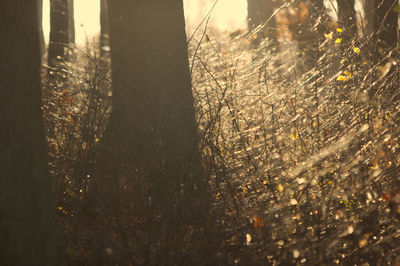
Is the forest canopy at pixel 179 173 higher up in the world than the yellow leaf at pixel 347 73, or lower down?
lower down

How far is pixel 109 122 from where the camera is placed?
4.61 metres

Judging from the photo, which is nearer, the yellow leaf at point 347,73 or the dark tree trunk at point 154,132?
the dark tree trunk at point 154,132

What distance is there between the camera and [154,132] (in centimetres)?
425

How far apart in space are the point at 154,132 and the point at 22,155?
1717 millimetres

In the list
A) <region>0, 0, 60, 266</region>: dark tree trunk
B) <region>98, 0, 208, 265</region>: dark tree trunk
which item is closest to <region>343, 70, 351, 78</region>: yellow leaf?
<region>98, 0, 208, 265</region>: dark tree trunk

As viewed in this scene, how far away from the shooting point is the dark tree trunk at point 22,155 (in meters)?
2.56

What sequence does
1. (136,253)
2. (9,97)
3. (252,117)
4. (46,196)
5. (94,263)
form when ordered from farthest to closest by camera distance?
(252,117) → (136,253) → (94,263) → (46,196) → (9,97)

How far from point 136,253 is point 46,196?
1.15 meters

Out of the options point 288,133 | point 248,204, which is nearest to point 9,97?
point 248,204

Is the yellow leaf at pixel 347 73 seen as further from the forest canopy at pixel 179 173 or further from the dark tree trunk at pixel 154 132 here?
the dark tree trunk at pixel 154 132

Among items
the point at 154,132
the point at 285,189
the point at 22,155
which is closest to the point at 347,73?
the point at 285,189

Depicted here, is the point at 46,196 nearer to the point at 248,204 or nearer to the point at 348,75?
the point at 248,204

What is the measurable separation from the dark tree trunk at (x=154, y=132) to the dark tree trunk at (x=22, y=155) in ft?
2.44

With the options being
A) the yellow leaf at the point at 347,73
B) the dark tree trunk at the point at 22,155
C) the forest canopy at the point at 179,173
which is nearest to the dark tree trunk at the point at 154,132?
the forest canopy at the point at 179,173
